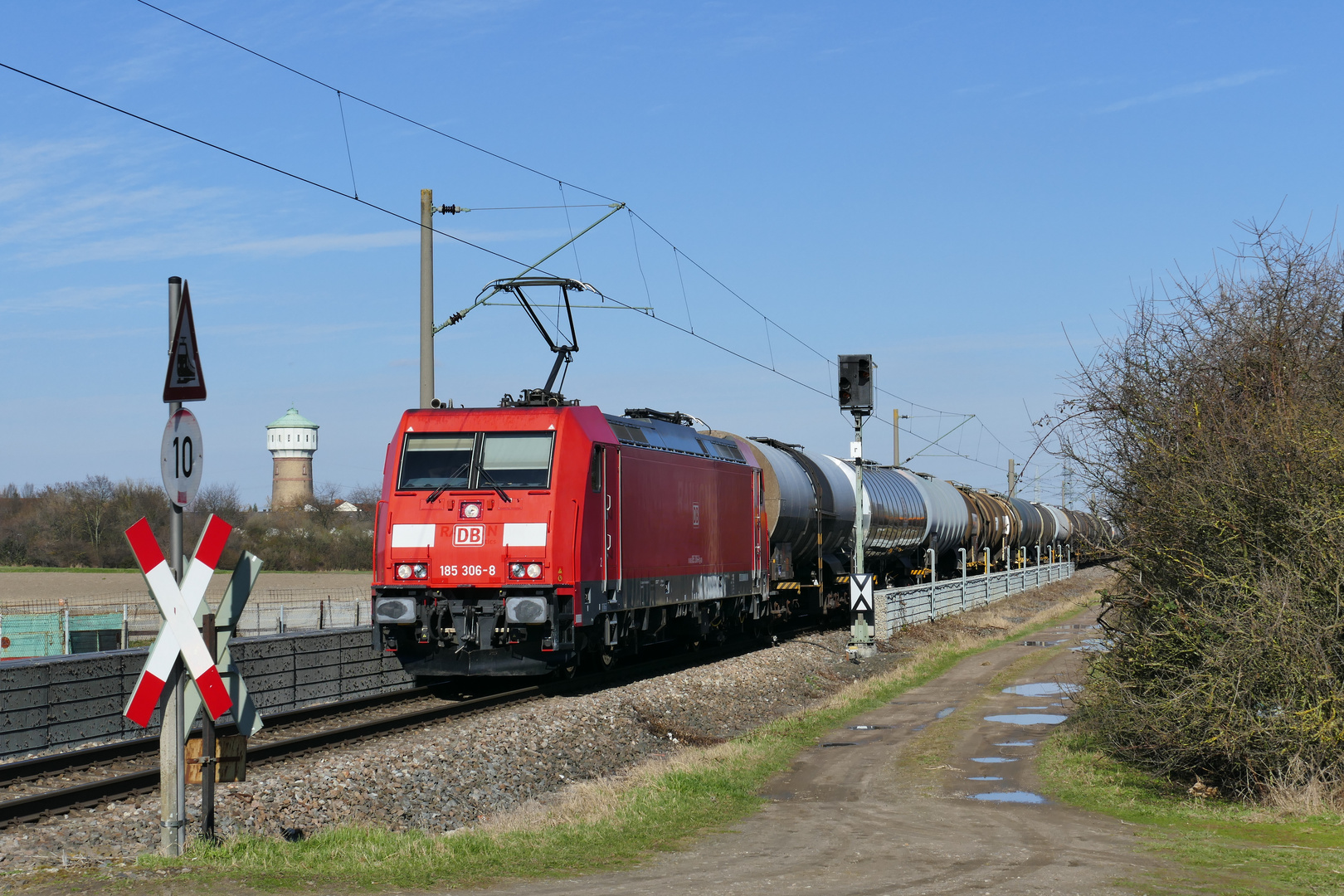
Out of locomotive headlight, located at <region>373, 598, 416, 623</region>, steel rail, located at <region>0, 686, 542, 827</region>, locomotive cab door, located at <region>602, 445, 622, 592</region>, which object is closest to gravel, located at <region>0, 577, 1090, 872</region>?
steel rail, located at <region>0, 686, 542, 827</region>

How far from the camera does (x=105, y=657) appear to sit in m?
13.7

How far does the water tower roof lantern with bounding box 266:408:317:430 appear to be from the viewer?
422 feet

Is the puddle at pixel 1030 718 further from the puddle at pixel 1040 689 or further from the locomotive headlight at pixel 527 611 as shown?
the locomotive headlight at pixel 527 611

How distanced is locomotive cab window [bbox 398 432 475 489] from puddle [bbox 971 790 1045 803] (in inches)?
334

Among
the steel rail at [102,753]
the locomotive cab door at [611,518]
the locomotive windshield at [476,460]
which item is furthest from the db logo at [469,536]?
the steel rail at [102,753]

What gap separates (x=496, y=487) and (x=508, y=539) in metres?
0.81

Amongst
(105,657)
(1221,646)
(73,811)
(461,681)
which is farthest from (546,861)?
(461,681)

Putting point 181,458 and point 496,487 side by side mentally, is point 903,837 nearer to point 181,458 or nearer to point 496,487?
point 181,458

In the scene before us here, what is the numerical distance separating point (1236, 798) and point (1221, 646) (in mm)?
1385

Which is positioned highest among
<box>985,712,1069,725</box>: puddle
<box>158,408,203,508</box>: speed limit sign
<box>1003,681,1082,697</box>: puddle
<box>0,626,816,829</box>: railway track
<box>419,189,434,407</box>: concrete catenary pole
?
<box>419,189,434,407</box>: concrete catenary pole

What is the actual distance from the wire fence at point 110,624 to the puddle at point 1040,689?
10.1m

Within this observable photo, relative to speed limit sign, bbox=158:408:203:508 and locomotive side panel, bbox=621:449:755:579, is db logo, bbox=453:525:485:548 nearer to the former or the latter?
locomotive side panel, bbox=621:449:755:579

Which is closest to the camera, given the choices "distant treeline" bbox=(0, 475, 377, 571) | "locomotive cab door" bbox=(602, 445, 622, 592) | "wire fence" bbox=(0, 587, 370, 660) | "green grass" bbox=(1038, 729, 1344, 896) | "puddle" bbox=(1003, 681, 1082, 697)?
"green grass" bbox=(1038, 729, 1344, 896)

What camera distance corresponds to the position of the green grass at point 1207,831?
805 cm
